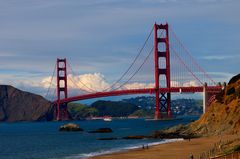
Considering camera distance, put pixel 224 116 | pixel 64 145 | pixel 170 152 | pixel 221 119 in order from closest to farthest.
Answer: pixel 170 152
pixel 224 116
pixel 221 119
pixel 64 145

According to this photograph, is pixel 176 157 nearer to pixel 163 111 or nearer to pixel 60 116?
pixel 163 111

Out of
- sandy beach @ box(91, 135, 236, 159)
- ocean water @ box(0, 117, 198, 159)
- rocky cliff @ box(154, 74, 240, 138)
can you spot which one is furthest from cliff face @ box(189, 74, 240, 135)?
sandy beach @ box(91, 135, 236, 159)

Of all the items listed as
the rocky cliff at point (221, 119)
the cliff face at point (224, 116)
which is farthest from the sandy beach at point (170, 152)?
the rocky cliff at point (221, 119)

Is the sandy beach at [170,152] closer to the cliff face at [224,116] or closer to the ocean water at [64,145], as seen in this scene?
the ocean water at [64,145]

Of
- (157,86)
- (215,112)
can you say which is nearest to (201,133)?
(215,112)

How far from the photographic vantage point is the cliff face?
66562 millimetres

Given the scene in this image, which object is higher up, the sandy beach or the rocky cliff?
the rocky cliff

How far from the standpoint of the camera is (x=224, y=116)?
69.3 meters

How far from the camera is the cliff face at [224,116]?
6656cm

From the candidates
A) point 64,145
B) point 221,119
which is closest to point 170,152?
point 221,119

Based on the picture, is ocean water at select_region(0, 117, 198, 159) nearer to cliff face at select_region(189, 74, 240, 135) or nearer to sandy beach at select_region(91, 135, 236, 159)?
sandy beach at select_region(91, 135, 236, 159)

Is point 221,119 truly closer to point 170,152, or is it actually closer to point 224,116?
point 224,116

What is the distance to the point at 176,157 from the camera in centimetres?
4644

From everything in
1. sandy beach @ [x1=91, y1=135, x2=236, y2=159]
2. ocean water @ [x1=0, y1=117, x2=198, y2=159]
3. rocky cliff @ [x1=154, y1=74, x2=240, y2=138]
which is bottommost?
ocean water @ [x1=0, y1=117, x2=198, y2=159]
